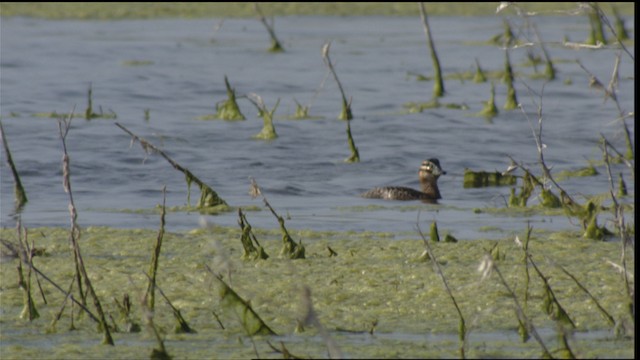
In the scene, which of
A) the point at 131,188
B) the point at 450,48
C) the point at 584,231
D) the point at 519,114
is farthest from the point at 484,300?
the point at 450,48

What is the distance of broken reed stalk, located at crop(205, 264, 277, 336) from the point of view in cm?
494

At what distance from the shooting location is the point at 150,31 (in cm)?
2441

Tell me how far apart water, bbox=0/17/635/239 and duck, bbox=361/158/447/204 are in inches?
7.5

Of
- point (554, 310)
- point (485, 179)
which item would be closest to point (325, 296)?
point (554, 310)

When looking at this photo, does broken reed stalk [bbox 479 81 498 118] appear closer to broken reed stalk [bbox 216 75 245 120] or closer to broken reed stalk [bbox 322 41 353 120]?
broken reed stalk [bbox 322 41 353 120]

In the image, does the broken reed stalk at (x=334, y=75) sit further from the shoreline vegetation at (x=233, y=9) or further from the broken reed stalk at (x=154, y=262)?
the shoreline vegetation at (x=233, y=9)

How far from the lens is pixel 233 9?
27422 millimetres

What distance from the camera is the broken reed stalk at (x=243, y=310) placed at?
4.94 metres

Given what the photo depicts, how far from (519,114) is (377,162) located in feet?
12.2

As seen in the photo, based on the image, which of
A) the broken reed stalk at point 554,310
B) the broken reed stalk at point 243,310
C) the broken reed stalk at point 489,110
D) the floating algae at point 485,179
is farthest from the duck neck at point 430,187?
the broken reed stalk at point 243,310

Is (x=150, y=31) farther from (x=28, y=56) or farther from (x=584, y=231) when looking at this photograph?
(x=584, y=231)

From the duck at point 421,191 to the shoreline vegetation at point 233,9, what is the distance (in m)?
13.6

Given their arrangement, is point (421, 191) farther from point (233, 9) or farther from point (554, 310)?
point (233, 9)

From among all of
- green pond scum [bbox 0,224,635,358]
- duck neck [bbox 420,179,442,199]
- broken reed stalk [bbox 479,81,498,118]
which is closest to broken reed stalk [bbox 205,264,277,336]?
green pond scum [bbox 0,224,635,358]
